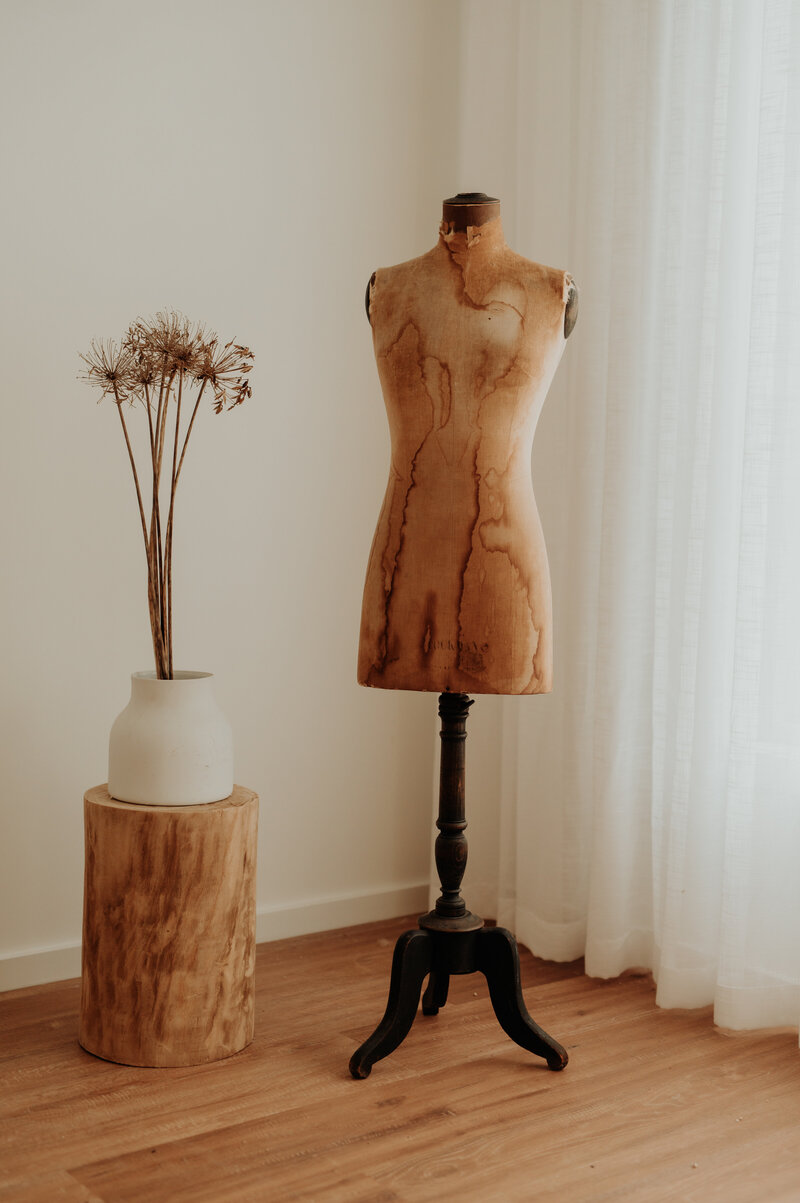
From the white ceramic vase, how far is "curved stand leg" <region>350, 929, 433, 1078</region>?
401mm

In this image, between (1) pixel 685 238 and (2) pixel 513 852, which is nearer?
(1) pixel 685 238

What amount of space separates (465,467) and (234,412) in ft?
2.72

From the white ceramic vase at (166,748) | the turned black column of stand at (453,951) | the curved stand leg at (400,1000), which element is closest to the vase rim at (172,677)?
the white ceramic vase at (166,748)

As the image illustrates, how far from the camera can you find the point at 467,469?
5.79ft

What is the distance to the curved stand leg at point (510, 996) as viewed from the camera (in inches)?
74.7

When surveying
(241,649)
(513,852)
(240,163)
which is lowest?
(513,852)

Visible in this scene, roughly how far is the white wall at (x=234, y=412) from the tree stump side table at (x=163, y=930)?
44 centimetres

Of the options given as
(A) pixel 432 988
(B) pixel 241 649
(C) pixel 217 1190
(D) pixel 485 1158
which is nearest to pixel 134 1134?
(C) pixel 217 1190

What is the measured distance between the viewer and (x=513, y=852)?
2553 mm

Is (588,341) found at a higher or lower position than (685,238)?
lower

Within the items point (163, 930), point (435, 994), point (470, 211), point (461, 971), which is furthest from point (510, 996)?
point (470, 211)

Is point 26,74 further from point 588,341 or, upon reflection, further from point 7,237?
point 588,341

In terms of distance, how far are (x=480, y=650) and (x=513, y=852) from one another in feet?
3.08

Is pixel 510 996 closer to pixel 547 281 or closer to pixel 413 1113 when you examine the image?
pixel 413 1113
